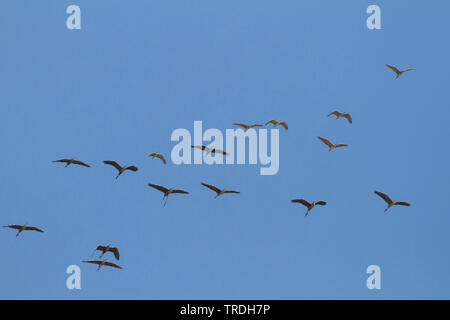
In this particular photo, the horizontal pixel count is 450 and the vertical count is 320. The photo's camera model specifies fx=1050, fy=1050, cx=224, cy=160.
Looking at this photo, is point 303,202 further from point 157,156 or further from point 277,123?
point 157,156

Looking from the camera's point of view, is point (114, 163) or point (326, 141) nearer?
point (114, 163)

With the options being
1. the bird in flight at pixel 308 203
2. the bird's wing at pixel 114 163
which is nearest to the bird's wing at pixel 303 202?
the bird in flight at pixel 308 203

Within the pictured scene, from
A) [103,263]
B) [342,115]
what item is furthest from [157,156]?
[342,115]

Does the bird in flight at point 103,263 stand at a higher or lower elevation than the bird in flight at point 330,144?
lower

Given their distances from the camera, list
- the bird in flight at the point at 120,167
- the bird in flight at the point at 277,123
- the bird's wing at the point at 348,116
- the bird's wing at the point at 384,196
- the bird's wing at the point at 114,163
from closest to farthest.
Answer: the bird's wing at the point at 114,163 → the bird in flight at the point at 120,167 → the bird's wing at the point at 384,196 → the bird in flight at the point at 277,123 → the bird's wing at the point at 348,116

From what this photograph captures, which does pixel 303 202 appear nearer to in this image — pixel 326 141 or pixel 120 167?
pixel 326 141

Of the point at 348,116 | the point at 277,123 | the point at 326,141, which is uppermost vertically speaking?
the point at 348,116

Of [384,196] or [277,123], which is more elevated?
[277,123]

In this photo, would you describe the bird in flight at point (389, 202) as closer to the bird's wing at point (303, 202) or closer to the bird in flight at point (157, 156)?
the bird's wing at point (303, 202)

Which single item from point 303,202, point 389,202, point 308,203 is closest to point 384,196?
point 389,202

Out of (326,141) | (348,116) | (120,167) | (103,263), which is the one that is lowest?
Answer: (103,263)

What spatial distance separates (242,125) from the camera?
6384 cm

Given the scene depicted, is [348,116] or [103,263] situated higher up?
[348,116]

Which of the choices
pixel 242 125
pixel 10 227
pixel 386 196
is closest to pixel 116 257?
pixel 10 227
